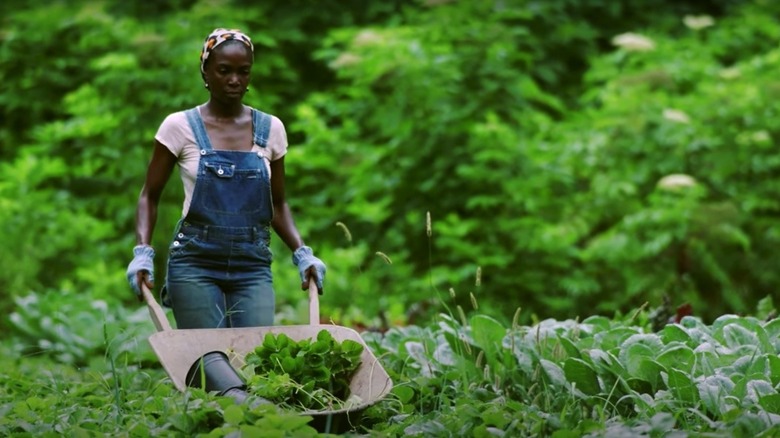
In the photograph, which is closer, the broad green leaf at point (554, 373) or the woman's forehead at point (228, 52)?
the woman's forehead at point (228, 52)

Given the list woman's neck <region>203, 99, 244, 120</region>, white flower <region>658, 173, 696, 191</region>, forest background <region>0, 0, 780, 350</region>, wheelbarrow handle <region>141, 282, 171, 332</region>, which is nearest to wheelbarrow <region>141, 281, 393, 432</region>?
wheelbarrow handle <region>141, 282, 171, 332</region>

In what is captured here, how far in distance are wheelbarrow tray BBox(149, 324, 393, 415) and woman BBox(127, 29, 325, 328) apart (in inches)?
9.6

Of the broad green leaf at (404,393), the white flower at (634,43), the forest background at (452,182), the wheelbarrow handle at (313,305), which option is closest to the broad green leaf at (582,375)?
the broad green leaf at (404,393)

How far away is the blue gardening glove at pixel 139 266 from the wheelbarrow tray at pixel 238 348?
0.83 feet

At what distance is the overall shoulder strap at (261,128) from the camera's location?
4094 millimetres

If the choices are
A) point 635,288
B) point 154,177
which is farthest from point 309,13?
point 154,177

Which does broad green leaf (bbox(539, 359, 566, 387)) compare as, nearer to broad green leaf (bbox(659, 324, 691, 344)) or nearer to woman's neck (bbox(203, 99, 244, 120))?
broad green leaf (bbox(659, 324, 691, 344))

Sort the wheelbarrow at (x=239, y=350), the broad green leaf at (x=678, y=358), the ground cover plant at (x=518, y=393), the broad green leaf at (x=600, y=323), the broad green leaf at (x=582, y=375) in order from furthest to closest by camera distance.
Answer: the broad green leaf at (x=600, y=323), the broad green leaf at (x=582, y=375), the broad green leaf at (x=678, y=358), the wheelbarrow at (x=239, y=350), the ground cover plant at (x=518, y=393)

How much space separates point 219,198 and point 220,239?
15 cm

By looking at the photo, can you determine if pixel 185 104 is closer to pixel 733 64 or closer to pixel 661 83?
pixel 661 83

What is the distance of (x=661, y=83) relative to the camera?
8.53 m

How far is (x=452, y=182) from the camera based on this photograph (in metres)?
7.61

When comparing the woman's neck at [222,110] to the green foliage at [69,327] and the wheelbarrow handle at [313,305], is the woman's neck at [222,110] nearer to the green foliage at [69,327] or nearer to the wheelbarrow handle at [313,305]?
the wheelbarrow handle at [313,305]

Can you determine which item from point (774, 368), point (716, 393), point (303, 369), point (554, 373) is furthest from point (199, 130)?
point (774, 368)
